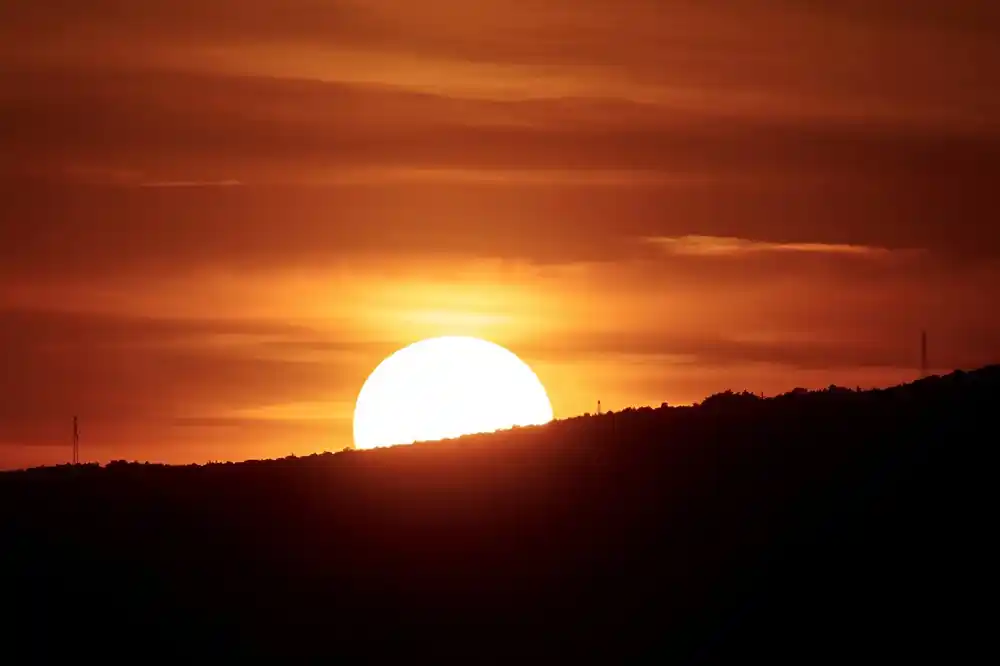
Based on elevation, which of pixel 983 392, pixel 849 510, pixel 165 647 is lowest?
pixel 165 647

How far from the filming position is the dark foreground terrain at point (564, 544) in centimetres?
2356

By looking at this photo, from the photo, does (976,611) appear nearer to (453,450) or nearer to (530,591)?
(530,591)

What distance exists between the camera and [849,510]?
2517cm

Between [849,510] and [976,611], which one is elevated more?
[849,510]

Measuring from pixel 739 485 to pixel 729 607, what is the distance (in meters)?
3.34

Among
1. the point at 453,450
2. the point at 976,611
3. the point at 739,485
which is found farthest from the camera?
the point at 453,450

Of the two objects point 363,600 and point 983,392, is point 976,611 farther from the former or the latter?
point 363,600

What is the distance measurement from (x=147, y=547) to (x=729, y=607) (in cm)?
941

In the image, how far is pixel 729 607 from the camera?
23.7 m

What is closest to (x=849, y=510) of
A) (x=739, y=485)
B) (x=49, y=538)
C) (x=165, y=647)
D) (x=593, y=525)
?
(x=739, y=485)

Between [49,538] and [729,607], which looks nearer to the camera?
[729,607]

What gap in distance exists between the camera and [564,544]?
26.8 m

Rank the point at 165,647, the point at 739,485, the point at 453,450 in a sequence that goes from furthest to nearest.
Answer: the point at 453,450 → the point at 739,485 → the point at 165,647

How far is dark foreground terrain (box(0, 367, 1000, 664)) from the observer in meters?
23.6
